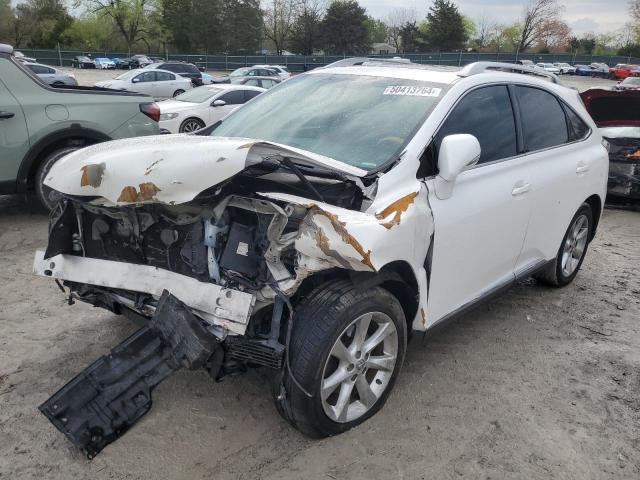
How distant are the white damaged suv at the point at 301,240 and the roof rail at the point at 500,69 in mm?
41

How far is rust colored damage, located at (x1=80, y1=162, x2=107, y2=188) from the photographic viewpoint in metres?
2.81

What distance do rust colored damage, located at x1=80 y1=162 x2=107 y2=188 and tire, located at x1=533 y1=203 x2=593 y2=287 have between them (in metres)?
3.44

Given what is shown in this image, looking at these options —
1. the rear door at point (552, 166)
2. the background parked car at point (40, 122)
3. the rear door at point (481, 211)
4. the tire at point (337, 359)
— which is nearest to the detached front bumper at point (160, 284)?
the tire at point (337, 359)

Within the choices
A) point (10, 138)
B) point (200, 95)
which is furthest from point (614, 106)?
point (200, 95)

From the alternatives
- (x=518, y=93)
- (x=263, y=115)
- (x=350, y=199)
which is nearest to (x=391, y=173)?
(x=350, y=199)

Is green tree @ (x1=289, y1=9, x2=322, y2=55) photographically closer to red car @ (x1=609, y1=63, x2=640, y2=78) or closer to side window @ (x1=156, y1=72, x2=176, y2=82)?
red car @ (x1=609, y1=63, x2=640, y2=78)

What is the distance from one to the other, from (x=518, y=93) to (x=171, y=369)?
3.01 meters

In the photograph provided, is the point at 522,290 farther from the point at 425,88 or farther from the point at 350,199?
the point at 350,199

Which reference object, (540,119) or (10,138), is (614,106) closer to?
(540,119)

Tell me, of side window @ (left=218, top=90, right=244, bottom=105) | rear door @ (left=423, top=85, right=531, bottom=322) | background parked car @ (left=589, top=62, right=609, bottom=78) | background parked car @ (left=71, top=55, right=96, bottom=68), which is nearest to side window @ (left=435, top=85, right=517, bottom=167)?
rear door @ (left=423, top=85, right=531, bottom=322)

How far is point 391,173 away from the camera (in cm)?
298

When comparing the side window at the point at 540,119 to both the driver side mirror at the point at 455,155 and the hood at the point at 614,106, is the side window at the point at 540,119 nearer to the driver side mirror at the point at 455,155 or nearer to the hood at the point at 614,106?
the driver side mirror at the point at 455,155

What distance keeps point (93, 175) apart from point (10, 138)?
394 centimetres

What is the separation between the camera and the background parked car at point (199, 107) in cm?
1279
